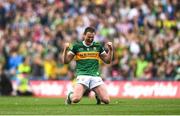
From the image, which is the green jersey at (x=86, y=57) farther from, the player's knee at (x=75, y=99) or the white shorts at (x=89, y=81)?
the player's knee at (x=75, y=99)

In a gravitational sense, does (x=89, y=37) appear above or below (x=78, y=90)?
above

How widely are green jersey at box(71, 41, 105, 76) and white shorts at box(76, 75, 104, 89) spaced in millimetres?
125

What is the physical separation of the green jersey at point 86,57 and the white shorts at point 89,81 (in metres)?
0.12

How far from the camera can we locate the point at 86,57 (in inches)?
890

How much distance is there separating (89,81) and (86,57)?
73 cm

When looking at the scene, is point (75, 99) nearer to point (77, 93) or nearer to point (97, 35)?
point (77, 93)

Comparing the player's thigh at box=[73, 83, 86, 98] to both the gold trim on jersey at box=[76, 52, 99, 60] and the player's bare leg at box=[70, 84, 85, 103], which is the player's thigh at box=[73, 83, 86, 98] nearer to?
the player's bare leg at box=[70, 84, 85, 103]

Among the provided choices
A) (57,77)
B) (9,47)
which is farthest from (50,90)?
(9,47)

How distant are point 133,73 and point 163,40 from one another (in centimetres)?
219

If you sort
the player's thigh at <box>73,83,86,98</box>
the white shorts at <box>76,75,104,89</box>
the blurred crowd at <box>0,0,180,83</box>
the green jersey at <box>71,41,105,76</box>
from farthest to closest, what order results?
the blurred crowd at <box>0,0,180,83</box>, the green jersey at <box>71,41,105,76</box>, the white shorts at <box>76,75,104,89</box>, the player's thigh at <box>73,83,86,98</box>

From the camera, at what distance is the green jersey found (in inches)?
888

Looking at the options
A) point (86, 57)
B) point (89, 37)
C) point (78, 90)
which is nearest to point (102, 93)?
point (78, 90)

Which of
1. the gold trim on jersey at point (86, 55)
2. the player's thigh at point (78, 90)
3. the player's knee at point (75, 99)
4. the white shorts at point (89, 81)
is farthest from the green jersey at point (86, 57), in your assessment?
the player's knee at point (75, 99)

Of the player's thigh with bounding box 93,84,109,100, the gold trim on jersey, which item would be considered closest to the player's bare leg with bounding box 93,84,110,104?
the player's thigh with bounding box 93,84,109,100
